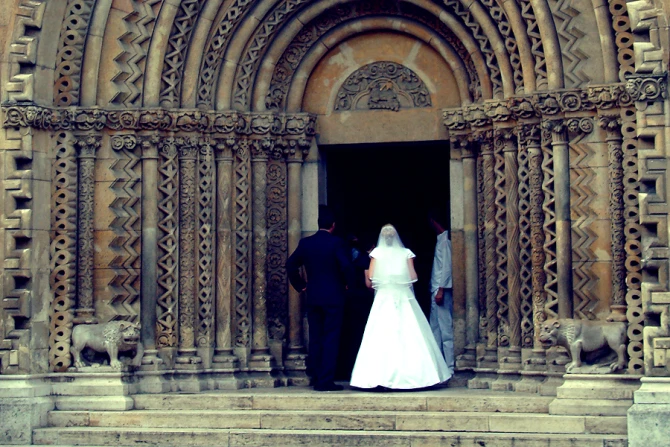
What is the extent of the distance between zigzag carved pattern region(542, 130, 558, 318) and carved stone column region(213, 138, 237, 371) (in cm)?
347

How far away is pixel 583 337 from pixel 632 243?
1032 millimetres

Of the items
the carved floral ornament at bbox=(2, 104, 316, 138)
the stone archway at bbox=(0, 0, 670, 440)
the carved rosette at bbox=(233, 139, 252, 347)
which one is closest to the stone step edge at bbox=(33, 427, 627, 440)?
the stone archway at bbox=(0, 0, 670, 440)

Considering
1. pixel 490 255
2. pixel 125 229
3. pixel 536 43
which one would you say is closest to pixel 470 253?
pixel 490 255

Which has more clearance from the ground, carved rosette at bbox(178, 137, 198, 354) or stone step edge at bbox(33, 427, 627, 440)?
carved rosette at bbox(178, 137, 198, 354)

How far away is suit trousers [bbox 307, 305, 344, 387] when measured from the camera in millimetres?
16156

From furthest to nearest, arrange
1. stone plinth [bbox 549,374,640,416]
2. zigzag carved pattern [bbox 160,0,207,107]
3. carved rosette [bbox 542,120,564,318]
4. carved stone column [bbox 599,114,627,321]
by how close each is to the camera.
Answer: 1. zigzag carved pattern [bbox 160,0,207,107]
2. carved rosette [bbox 542,120,564,318]
3. carved stone column [bbox 599,114,627,321]
4. stone plinth [bbox 549,374,640,416]

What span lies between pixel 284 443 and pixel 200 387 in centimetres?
195

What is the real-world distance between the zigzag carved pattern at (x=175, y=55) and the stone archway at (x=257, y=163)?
0.02 meters

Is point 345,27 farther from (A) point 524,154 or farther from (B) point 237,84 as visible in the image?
(A) point 524,154

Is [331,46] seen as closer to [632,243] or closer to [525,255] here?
[525,255]

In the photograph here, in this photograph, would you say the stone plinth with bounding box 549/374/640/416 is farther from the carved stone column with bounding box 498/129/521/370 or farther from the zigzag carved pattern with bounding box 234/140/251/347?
the zigzag carved pattern with bounding box 234/140/251/347

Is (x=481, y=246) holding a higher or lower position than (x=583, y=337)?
higher

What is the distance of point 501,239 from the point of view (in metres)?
16.1

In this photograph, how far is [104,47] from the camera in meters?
16.3
